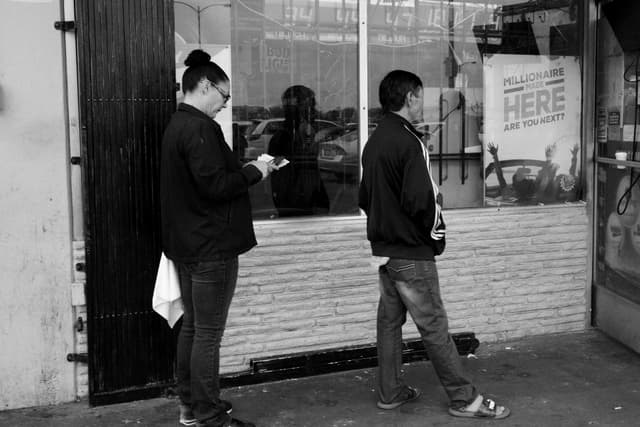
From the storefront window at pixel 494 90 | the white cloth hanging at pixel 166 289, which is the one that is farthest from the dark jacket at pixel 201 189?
the storefront window at pixel 494 90

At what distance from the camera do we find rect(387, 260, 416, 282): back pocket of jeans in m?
→ 4.33

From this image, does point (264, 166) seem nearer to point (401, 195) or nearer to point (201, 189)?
point (201, 189)

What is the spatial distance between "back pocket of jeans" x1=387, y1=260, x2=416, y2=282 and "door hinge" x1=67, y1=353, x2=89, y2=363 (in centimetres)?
185

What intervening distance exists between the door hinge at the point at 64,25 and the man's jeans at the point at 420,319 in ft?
7.17

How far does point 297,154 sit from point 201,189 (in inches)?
57.2

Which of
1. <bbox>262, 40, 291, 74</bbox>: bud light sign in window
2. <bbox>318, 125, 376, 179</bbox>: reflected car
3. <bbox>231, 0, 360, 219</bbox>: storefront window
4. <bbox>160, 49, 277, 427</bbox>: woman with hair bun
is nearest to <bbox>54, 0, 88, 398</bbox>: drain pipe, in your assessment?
<bbox>160, 49, 277, 427</bbox>: woman with hair bun

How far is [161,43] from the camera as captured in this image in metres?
4.57

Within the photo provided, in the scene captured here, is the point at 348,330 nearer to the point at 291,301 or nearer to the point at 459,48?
the point at 291,301

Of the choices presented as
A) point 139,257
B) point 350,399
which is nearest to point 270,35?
point 139,257

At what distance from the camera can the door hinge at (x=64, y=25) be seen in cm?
444

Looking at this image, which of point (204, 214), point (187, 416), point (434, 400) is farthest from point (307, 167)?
point (187, 416)

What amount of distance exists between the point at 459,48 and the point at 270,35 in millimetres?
1417

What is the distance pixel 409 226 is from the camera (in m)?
4.31

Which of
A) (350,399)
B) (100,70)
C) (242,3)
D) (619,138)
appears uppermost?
(242,3)
